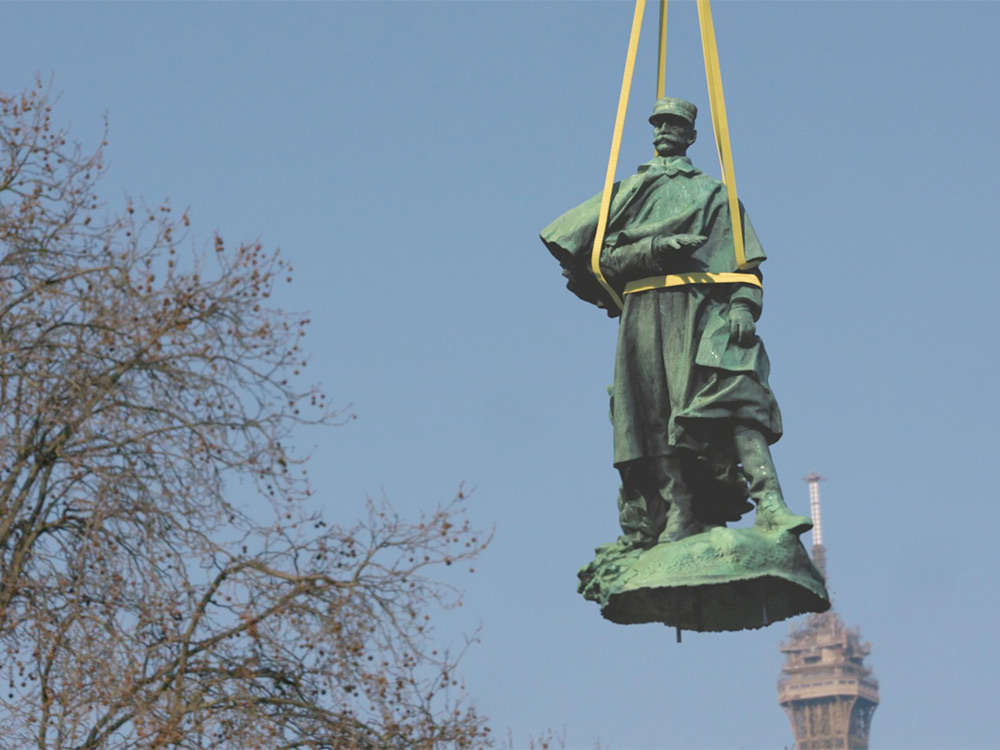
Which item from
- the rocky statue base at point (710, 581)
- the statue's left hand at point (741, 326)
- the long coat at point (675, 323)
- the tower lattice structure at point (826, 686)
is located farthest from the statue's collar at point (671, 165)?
the tower lattice structure at point (826, 686)

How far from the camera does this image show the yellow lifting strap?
1339 centimetres

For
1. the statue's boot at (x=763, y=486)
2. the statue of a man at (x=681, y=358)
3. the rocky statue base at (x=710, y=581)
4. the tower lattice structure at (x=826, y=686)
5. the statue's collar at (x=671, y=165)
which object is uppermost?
the tower lattice structure at (x=826, y=686)

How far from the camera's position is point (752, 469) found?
42.7 ft

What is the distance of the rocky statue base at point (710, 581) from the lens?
12.5 m

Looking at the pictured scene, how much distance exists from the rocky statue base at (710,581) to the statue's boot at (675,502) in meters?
0.15

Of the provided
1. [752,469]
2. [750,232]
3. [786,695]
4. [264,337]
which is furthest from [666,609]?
[786,695]

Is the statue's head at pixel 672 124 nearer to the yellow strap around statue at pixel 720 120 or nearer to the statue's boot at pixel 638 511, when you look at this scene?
the yellow strap around statue at pixel 720 120

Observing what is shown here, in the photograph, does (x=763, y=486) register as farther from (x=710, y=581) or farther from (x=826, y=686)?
(x=826, y=686)

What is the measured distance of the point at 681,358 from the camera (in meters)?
13.3

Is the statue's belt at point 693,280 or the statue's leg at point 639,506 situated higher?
the statue's belt at point 693,280

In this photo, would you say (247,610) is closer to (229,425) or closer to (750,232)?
(229,425)

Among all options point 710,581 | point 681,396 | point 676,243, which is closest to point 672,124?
point 676,243

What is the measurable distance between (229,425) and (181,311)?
0.88 m

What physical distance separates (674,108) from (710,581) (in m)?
3.15
